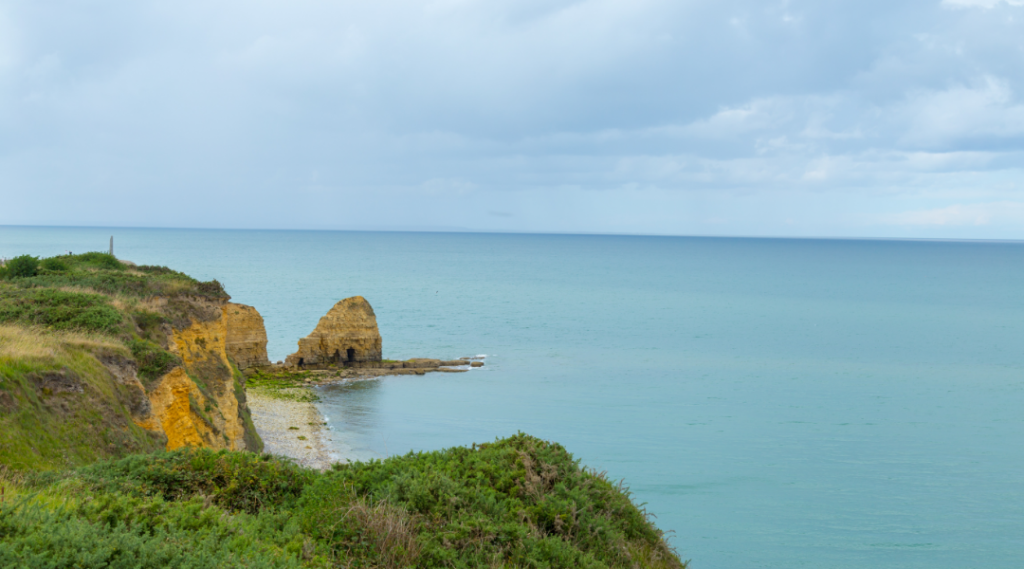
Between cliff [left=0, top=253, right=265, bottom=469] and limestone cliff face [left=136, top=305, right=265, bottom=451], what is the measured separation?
1.9 inches

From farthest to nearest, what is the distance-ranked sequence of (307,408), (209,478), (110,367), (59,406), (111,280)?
(307,408) → (111,280) → (110,367) → (59,406) → (209,478)

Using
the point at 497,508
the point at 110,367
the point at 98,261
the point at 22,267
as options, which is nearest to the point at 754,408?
the point at 497,508

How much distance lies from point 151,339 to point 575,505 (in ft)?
56.2

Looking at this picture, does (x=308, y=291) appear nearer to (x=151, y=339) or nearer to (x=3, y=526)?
(x=151, y=339)

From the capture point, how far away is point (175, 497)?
9938 mm

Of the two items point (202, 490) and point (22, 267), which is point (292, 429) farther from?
point (202, 490)

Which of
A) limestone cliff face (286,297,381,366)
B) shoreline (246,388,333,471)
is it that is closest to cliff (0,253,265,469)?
shoreline (246,388,333,471)

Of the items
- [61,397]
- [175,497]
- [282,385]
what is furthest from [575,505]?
[282,385]

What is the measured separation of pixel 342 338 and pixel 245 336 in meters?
8.45

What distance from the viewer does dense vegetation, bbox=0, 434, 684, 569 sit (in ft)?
21.7

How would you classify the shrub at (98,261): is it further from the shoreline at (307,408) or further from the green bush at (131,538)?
the green bush at (131,538)

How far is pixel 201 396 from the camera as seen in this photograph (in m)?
23.0

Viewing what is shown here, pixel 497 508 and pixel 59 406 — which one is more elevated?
pixel 59 406

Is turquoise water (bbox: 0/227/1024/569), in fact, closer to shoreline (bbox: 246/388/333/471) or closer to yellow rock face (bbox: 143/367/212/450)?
shoreline (bbox: 246/388/333/471)
